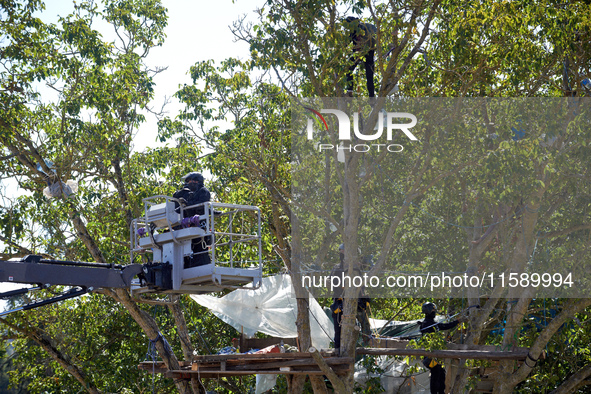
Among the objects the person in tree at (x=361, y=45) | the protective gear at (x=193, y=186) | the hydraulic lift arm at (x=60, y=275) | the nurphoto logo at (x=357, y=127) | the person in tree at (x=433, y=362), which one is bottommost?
the person in tree at (x=433, y=362)

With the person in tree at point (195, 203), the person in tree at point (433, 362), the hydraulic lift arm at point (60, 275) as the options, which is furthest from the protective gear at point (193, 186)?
the person in tree at point (433, 362)

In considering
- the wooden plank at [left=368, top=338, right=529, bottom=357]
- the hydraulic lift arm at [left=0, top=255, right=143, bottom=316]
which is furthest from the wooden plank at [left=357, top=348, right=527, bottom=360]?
the hydraulic lift arm at [left=0, top=255, right=143, bottom=316]

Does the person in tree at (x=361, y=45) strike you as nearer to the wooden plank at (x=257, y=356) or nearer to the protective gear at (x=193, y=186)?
the protective gear at (x=193, y=186)

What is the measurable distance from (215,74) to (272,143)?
3.06m

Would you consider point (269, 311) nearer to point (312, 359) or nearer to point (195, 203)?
point (312, 359)

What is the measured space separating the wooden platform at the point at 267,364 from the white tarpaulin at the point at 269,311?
4.39 feet

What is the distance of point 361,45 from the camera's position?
1287 centimetres

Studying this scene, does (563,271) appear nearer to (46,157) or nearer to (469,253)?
(469,253)

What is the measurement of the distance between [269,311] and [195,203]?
529 centimetres

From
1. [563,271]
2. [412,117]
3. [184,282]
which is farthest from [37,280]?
[563,271]

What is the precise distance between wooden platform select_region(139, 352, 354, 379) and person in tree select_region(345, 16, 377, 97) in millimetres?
5138

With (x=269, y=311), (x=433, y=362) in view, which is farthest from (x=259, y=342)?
(x=433, y=362)

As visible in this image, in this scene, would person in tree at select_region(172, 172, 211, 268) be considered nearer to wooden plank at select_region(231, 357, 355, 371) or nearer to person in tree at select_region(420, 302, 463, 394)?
wooden plank at select_region(231, 357, 355, 371)

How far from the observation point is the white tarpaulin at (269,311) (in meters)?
14.9
